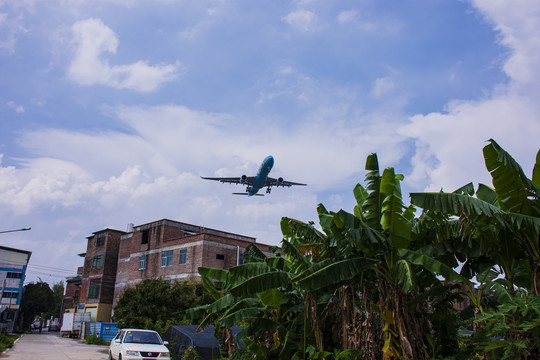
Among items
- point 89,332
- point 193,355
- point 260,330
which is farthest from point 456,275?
point 89,332

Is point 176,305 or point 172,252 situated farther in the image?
point 172,252

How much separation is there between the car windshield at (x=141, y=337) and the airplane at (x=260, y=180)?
24314 millimetres

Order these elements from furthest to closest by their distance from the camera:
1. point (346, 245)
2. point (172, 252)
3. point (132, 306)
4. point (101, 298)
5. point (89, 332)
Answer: point (101, 298) → point (89, 332) → point (172, 252) → point (132, 306) → point (346, 245)

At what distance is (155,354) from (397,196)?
10.5 metres

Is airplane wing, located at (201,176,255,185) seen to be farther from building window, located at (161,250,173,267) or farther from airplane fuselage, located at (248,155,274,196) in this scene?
building window, located at (161,250,173,267)

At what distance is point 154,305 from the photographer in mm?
29281

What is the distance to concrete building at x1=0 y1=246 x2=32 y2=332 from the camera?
5584 centimetres

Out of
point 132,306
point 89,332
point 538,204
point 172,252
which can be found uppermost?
point 172,252

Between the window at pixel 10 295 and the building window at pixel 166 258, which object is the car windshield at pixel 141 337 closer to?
the building window at pixel 166 258

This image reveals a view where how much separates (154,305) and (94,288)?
2645cm

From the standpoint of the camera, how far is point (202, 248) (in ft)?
127

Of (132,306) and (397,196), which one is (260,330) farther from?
(132,306)

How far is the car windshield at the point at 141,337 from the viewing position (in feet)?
52.4

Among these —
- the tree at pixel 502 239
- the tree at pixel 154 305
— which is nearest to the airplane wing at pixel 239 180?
the tree at pixel 154 305
